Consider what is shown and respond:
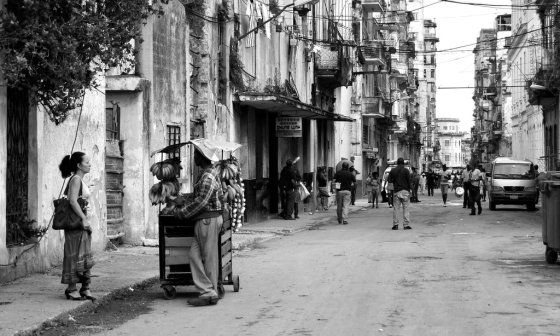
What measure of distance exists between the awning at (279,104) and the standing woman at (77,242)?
15630 millimetres

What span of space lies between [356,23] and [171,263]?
1871 inches

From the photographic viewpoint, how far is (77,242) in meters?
11.4

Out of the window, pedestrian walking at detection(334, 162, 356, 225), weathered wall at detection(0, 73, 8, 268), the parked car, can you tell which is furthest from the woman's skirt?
the parked car

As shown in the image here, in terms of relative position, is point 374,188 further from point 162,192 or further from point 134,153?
point 162,192

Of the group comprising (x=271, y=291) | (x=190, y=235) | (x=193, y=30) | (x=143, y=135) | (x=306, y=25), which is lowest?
(x=271, y=291)


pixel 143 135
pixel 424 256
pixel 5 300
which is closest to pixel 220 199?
pixel 5 300

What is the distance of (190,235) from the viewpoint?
12.0 metres

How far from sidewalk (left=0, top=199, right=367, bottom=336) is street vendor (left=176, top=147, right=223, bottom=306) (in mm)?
1232

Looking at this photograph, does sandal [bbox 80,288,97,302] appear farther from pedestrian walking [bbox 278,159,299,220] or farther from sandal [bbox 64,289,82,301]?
pedestrian walking [bbox 278,159,299,220]

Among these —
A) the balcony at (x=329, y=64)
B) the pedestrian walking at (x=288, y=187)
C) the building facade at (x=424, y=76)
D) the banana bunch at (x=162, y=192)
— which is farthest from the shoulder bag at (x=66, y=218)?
the building facade at (x=424, y=76)

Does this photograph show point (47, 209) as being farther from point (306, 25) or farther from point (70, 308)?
point (306, 25)

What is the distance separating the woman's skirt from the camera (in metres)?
11.3

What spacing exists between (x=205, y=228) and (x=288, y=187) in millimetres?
19722

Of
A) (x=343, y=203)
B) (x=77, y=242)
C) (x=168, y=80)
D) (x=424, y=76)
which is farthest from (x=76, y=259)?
(x=424, y=76)
